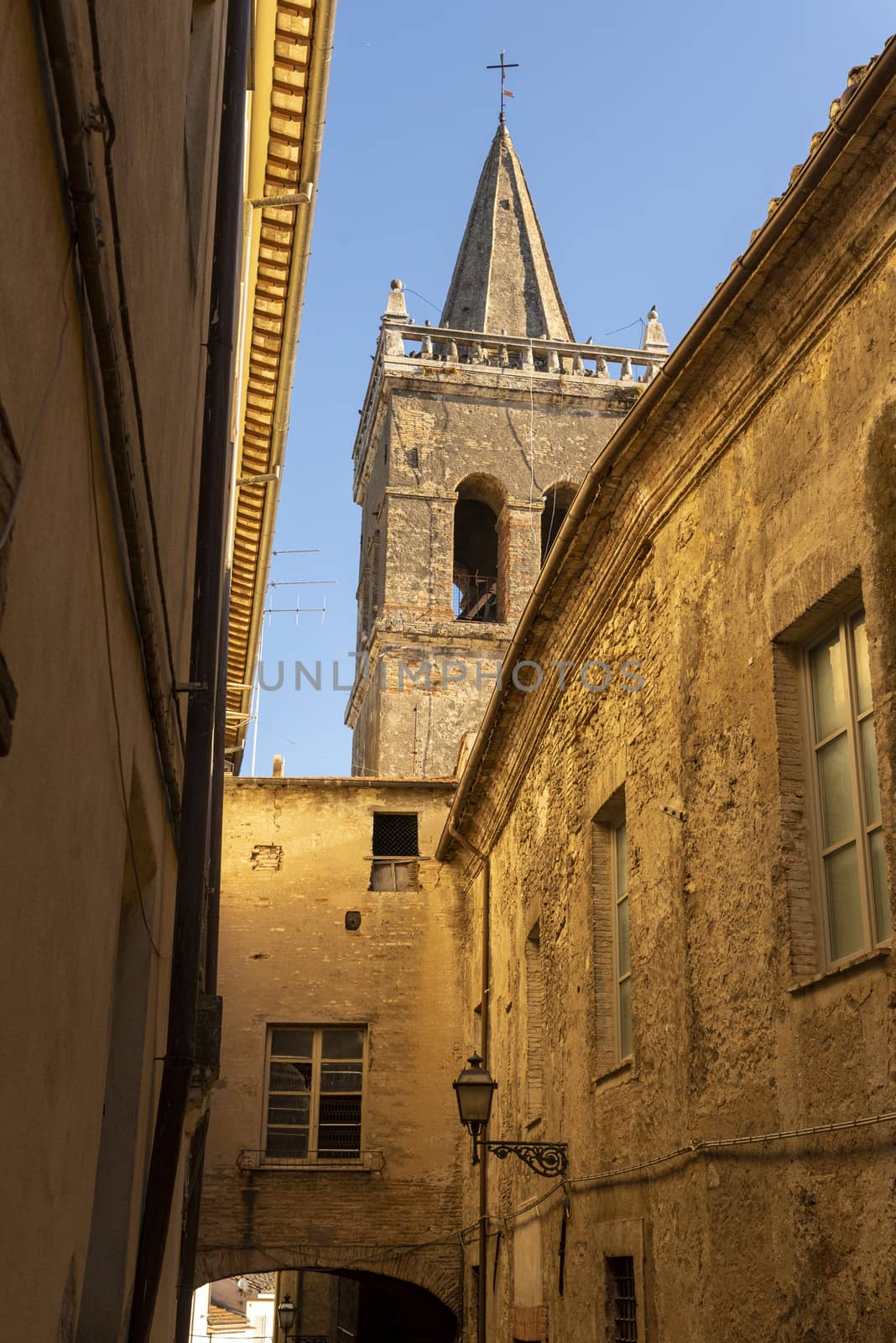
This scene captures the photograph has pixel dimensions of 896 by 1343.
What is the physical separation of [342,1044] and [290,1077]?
2.23 ft

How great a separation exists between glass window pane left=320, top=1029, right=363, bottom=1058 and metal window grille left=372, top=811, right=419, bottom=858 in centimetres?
218

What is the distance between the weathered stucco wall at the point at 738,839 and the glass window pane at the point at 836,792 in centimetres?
11

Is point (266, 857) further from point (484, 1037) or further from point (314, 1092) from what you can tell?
point (484, 1037)

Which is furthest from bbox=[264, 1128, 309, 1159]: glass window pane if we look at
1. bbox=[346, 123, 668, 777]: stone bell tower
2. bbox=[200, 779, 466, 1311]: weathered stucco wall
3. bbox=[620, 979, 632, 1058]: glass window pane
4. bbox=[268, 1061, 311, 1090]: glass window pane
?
bbox=[346, 123, 668, 777]: stone bell tower

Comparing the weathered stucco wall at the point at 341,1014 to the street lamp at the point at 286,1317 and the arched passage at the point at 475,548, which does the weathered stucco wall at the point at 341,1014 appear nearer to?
the street lamp at the point at 286,1317

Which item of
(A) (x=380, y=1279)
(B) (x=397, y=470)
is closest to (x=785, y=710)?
(A) (x=380, y=1279)

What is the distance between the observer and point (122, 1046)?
4.96 metres

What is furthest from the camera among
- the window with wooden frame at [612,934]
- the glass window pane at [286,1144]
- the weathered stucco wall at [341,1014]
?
the glass window pane at [286,1144]

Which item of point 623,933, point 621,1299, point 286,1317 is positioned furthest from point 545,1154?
point 286,1317

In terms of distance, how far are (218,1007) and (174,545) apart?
9.63ft

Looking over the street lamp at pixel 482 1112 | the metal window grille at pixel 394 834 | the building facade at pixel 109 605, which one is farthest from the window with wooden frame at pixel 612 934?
the metal window grille at pixel 394 834

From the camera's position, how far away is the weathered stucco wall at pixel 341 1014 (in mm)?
15812

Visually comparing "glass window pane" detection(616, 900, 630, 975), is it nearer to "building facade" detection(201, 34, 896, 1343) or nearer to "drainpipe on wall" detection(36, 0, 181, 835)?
"building facade" detection(201, 34, 896, 1343)

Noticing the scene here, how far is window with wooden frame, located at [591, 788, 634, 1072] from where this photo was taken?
8.95m
